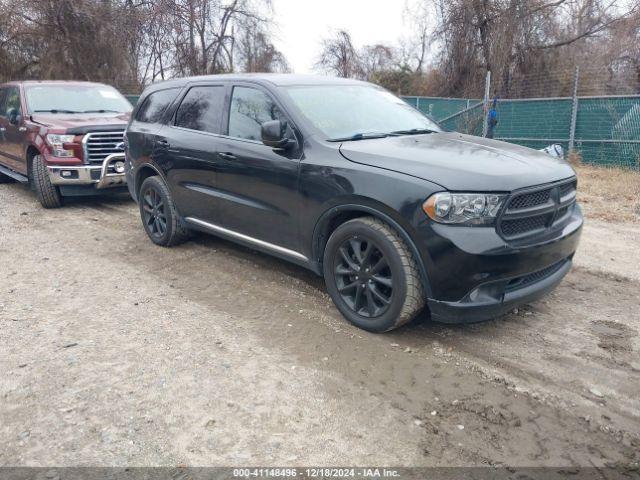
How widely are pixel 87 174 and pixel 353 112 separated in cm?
463

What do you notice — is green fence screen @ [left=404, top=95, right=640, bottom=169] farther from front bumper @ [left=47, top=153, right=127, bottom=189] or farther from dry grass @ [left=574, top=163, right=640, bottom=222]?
Result: front bumper @ [left=47, top=153, right=127, bottom=189]

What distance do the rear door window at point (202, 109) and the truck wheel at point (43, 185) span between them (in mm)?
3298

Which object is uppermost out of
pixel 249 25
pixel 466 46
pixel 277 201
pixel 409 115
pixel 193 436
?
pixel 249 25

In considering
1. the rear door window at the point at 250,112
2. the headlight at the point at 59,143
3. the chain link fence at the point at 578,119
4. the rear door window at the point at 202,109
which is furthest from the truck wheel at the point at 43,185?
the chain link fence at the point at 578,119

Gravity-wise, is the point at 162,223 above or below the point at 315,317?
above

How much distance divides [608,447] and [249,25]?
26.3m

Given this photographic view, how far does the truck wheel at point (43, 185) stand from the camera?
7.48 m

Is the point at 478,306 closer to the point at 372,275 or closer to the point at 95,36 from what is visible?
the point at 372,275

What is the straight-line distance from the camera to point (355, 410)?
2.86 metres

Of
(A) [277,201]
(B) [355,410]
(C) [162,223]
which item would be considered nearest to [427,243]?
(B) [355,410]

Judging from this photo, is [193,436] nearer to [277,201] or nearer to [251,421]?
[251,421]

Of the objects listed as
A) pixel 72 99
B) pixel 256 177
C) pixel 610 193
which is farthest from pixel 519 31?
pixel 256 177

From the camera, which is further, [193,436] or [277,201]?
[277,201]

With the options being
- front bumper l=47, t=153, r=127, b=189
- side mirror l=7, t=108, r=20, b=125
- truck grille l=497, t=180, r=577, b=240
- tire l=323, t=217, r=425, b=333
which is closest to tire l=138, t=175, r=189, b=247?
front bumper l=47, t=153, r=127, b=189
